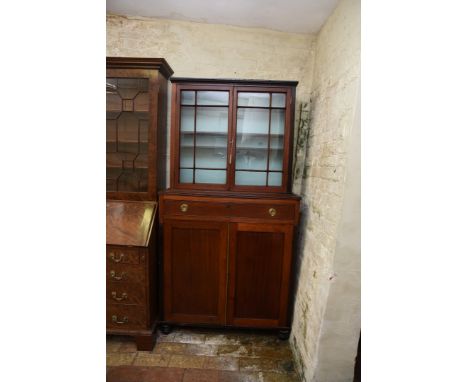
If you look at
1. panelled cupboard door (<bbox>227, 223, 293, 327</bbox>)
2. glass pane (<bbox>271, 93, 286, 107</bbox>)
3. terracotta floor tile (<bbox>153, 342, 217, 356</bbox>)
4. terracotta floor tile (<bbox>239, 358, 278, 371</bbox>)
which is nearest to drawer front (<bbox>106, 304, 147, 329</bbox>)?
terracotta floor tile (<bbox>153, 342, 217, 356</bbox>)

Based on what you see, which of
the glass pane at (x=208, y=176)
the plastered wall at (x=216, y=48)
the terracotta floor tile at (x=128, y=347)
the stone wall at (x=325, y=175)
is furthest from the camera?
the plastered wall at (x=216, y=48)

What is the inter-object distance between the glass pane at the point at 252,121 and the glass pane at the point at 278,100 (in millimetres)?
99

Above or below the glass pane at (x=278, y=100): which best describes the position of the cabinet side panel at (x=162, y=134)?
below

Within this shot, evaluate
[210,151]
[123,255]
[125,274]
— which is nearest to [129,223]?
[123,255]

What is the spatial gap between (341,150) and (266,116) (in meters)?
0.85

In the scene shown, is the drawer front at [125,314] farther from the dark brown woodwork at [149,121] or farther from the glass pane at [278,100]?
the glass pane at [278,100]

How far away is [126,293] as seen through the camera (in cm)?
206

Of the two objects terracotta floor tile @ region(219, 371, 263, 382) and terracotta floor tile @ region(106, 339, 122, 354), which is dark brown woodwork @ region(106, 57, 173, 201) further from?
terracotta floor tile @ region(219, 371, 263, 382)

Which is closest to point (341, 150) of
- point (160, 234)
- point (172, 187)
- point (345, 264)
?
point (345, 264)

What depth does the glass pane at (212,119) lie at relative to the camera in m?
2.31

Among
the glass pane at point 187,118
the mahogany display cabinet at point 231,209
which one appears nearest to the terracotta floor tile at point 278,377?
the mahogany display cabinet at point 231,209
